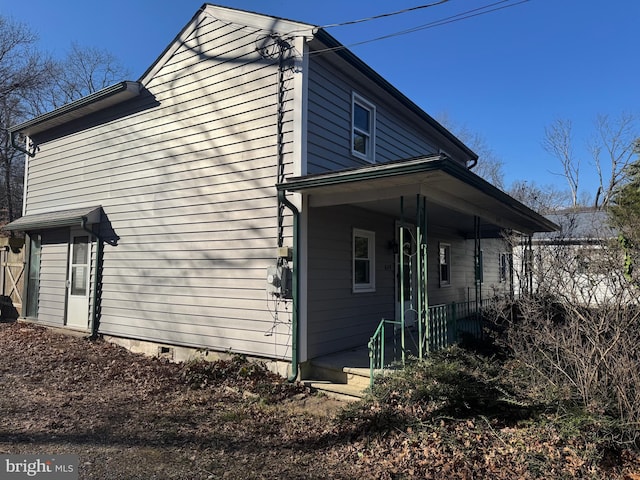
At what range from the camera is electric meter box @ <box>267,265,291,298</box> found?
242 inches

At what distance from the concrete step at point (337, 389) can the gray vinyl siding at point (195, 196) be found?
2.01 ft

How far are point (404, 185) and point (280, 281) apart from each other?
223 cm

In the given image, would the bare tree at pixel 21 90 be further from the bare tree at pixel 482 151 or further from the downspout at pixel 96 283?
the bare tree at pixel 482 151

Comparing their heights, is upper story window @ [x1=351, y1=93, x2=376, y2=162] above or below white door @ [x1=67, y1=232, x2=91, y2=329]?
above

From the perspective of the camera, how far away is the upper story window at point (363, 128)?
7934mm

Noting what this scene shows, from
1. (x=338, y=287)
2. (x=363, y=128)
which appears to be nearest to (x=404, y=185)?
(x=338, y=287)

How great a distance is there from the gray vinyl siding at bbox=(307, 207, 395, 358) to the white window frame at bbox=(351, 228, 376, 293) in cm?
8

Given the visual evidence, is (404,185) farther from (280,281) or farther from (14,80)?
(14,80)

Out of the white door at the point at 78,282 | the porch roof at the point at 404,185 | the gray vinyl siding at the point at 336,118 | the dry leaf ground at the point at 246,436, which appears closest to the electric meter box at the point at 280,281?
the porch roof at the point at 404,185

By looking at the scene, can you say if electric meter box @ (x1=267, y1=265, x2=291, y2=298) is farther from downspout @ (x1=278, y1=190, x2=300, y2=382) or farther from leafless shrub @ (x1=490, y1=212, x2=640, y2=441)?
leafless shrub @ (x1=490, y1=212, x2=640, y2=441)

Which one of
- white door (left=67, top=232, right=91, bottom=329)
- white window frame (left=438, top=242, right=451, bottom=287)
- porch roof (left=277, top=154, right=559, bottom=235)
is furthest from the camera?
white window frame (left=438, top=242, right=451, bottom=287)

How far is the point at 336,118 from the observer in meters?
7.34

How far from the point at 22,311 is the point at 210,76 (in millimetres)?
8550

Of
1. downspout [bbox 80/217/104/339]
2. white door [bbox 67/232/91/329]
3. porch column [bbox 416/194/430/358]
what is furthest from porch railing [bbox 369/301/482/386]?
white door [bbox 67/232/91/329]
